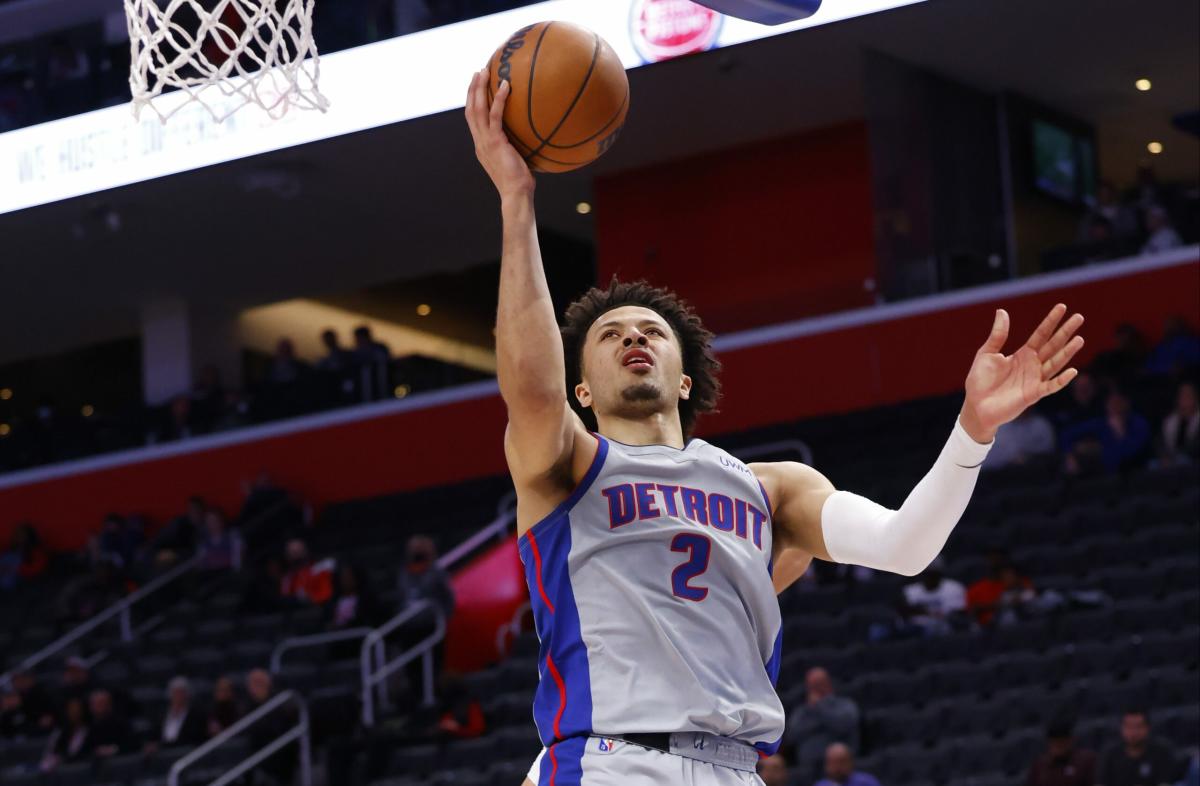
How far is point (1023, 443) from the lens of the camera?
44.6 ft

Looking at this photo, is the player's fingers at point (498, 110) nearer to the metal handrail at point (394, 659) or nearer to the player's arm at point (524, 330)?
the player's arm at point (524, 330)

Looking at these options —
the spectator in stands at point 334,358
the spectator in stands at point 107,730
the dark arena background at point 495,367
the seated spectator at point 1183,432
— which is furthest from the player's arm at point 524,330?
the spectator in stands at point 334,358

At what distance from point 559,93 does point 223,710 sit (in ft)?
32.0

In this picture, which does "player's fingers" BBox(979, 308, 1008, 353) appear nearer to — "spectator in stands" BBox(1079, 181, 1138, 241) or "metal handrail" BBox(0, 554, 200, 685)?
"spectator in stands" BBox(1079, 181, 1138, 241)

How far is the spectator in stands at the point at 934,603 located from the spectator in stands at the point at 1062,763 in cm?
204

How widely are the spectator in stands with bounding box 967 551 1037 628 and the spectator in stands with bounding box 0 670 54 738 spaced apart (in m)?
6.72

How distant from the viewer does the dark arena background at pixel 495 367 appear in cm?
1145

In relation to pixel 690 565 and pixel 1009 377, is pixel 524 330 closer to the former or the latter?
pixel 690 565

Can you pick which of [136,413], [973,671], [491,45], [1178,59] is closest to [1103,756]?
[973,671]

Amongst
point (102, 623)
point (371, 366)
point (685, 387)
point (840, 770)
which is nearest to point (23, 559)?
point (102, 623)

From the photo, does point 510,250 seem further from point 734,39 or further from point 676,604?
point 734,39

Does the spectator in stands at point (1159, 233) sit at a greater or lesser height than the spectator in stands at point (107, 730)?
greater

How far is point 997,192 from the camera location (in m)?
16.6

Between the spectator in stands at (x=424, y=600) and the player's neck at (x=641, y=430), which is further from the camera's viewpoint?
the spectator in stands at (x=424, y=600)
